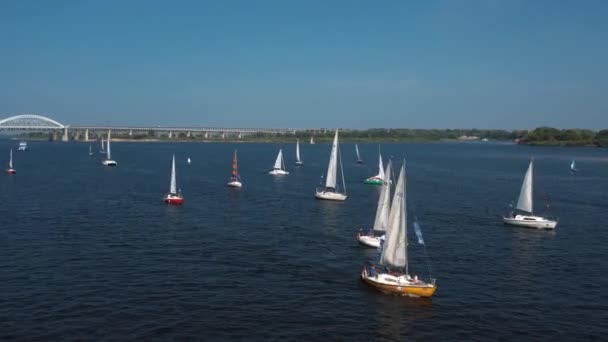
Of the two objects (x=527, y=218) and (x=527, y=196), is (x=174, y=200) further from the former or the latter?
(x=527, y=196)

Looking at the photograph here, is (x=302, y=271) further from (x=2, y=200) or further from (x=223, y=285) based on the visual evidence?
(x=2, y=200)

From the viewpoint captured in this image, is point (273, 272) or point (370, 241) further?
point (370, 241)

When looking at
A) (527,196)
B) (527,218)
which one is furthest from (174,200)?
(527,196)

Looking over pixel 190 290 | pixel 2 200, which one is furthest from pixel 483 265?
pixel 2 200

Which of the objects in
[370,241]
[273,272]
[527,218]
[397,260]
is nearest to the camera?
[397,260]

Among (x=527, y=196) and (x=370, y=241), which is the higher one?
(x=527, y=196)

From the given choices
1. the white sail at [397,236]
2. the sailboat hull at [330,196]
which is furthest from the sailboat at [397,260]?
the sailboat hull at [330,196]

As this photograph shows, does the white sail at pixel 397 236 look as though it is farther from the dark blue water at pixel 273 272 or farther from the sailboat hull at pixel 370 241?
the sailboat hull at pixel 370 241
